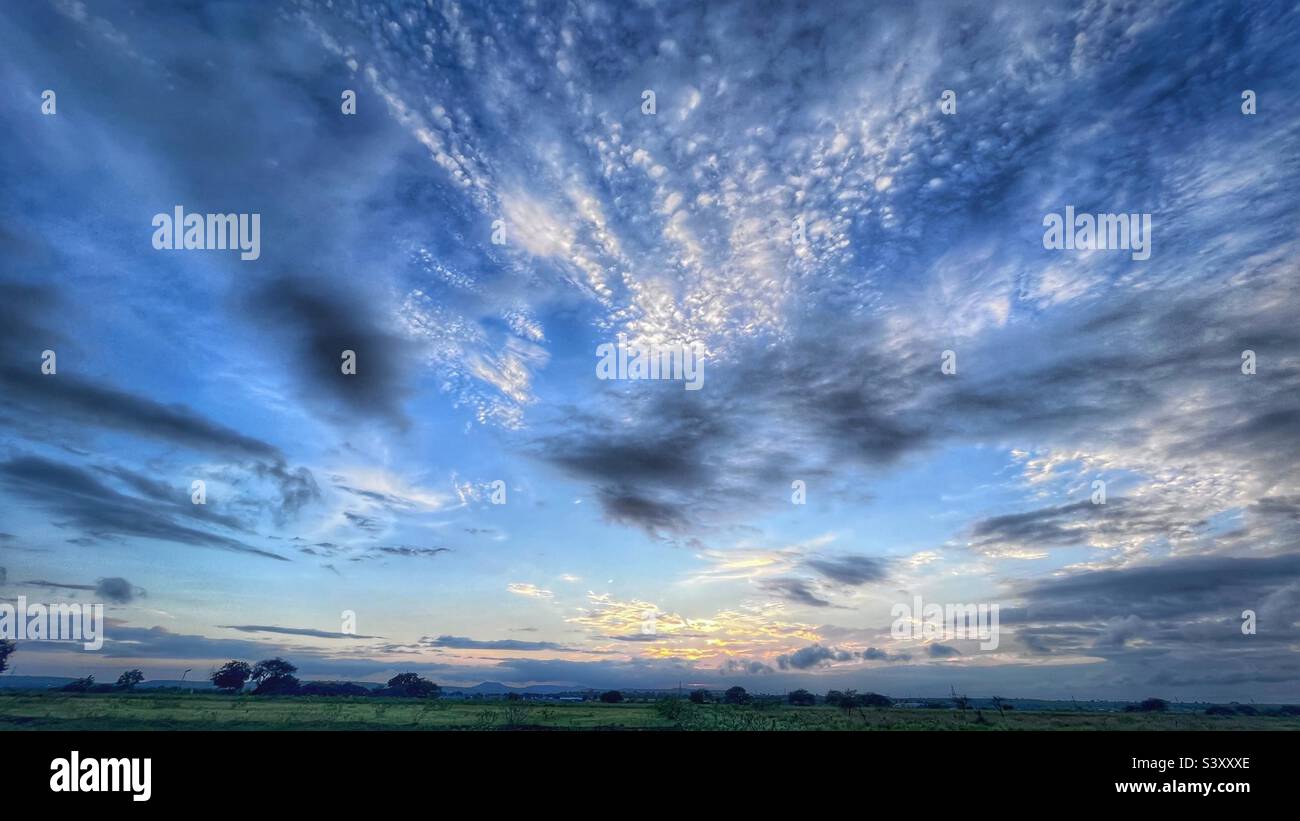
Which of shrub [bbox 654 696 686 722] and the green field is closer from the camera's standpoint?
the green field

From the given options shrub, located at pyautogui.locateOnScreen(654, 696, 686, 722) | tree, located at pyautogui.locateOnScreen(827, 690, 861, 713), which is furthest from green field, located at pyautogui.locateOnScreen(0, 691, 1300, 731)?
tree, located at pyautogui.locateOnScreen(827, 690, 861, 713)

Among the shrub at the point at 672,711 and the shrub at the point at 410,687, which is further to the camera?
the shrub at the point at 410,687

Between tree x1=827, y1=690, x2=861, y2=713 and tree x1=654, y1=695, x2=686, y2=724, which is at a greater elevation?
tree x1=654, y1=695, x2=686, y2=724

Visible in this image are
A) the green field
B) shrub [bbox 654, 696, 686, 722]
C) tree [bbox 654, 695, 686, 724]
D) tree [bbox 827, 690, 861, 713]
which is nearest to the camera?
the green field
